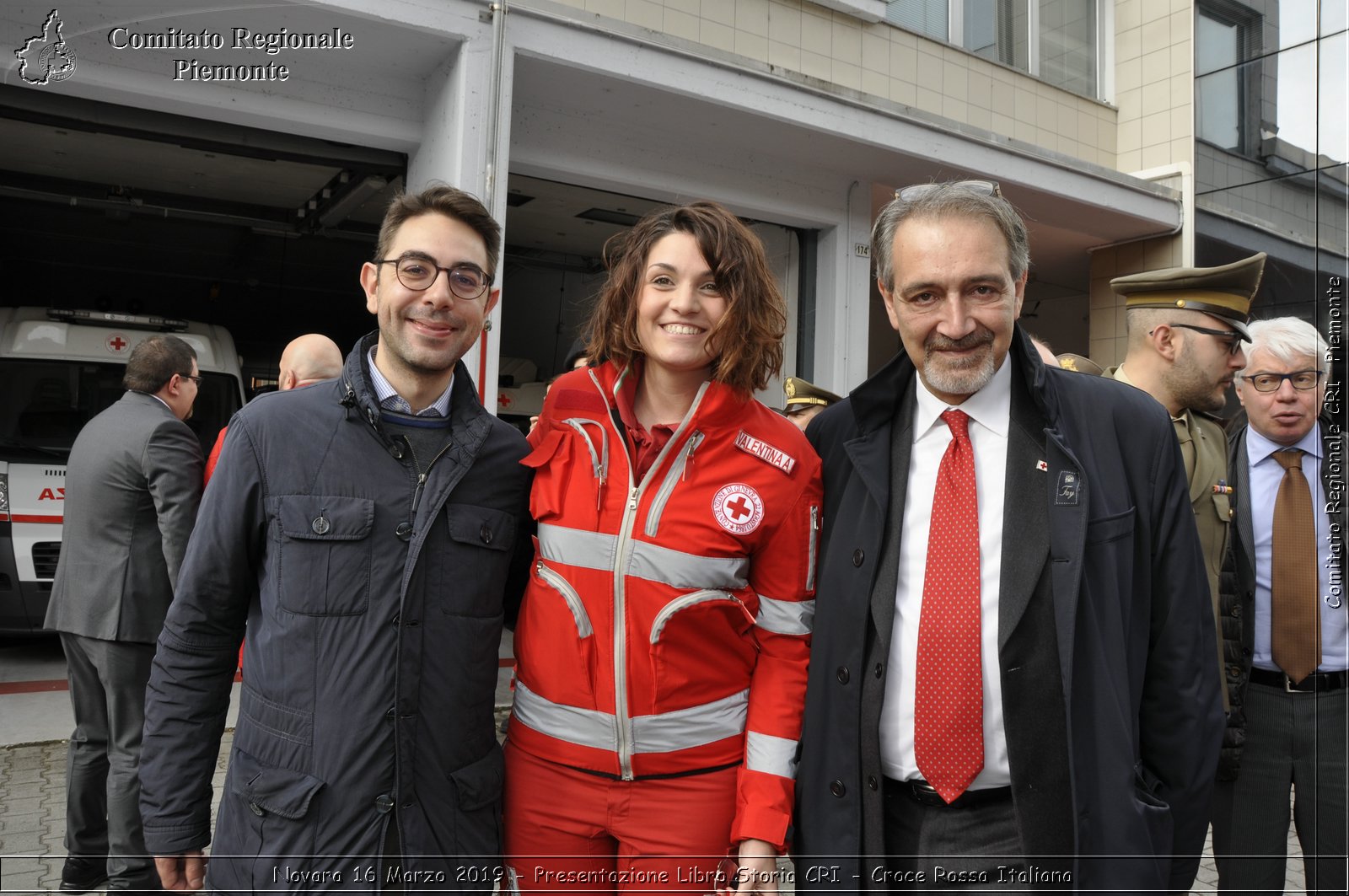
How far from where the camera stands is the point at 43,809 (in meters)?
4.97

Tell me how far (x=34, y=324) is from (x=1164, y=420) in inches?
353

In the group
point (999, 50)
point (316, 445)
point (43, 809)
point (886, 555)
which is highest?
point (999, 50)

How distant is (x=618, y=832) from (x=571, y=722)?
0.26 m

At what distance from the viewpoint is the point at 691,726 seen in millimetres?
2125

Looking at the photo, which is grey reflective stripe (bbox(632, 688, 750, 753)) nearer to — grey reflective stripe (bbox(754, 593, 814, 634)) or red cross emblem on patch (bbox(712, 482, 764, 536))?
grey reflective stripe (bbox(754, 593, 814, 634))

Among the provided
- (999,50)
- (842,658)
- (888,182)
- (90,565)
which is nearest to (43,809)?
(90,565)

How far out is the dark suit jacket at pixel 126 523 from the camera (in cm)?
413

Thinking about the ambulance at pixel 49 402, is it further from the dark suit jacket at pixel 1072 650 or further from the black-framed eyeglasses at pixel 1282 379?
the black-framed eyeglasses at pixel 1282 379

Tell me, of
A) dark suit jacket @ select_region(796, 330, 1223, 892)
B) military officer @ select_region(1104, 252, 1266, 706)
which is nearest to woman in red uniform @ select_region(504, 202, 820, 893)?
dark suit jacket @ select_region(796, 330, 1223, 892)

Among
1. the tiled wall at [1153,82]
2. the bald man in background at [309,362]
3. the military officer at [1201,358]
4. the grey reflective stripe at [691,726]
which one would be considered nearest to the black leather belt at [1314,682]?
the military officer at [1201,358]

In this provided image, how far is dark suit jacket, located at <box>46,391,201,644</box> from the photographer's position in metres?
4.13

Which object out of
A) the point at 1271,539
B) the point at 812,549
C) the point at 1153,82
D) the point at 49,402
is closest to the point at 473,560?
the point at 812,549

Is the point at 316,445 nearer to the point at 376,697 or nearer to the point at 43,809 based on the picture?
the point at 376,697

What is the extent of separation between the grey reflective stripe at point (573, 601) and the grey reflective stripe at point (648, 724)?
0.19 meters
